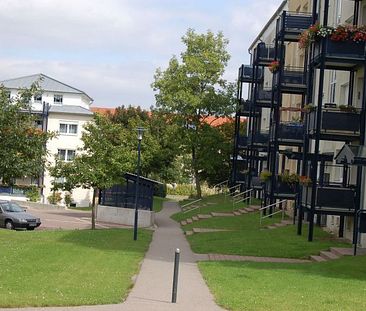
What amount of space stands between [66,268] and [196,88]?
40.4 metres

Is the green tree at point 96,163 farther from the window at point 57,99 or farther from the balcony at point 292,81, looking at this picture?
the window at point 57,99

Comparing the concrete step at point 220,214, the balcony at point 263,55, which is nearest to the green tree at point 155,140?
the balcony at point 263,55

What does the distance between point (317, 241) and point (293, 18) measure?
13.1 meters

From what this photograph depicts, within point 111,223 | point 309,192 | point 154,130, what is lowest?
point 111,223

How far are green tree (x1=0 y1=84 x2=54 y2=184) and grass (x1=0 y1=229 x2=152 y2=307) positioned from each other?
2.47 meters

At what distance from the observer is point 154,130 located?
6556 cm

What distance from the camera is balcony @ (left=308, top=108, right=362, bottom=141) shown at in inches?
931

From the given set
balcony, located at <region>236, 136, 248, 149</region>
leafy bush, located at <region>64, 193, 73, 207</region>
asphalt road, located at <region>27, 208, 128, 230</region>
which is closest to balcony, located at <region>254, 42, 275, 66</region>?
balcony, located at <region>236, 136, 248, 149</region>

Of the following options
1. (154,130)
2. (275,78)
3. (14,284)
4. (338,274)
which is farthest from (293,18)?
(154,130)

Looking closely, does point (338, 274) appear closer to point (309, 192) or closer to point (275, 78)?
point (309, 192)

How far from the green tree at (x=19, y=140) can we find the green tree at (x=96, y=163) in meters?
5.28

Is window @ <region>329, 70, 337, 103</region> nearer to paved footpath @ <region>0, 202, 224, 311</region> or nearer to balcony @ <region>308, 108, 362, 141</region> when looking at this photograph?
balcony @ <region>308, 108, 362, 141</region>

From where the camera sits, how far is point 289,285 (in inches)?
530

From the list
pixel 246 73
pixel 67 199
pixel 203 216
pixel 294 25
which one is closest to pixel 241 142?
pixel 246 73
